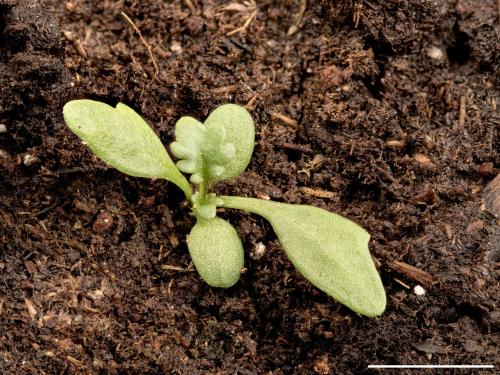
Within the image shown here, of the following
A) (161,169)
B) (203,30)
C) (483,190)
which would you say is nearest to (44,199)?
(161,169)

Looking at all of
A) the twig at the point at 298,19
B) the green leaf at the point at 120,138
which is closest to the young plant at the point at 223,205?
the green leaf at the point at 120,138

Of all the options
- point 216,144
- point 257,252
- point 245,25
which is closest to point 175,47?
point 245,25

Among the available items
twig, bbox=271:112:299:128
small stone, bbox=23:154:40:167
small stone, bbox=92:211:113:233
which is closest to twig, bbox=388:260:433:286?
twig, bbox=271:112:299:128

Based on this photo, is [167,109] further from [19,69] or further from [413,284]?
[413,284]

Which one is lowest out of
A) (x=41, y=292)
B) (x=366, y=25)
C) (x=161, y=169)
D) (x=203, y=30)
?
(x=41, y=292)

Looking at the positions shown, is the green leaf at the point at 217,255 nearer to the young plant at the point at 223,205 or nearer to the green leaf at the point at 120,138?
the young plant at the point at 223,205

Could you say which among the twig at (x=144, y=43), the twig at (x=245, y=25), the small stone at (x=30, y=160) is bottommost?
the small stone at (x=30, y=160)

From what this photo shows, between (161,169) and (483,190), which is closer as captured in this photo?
(161,169)
